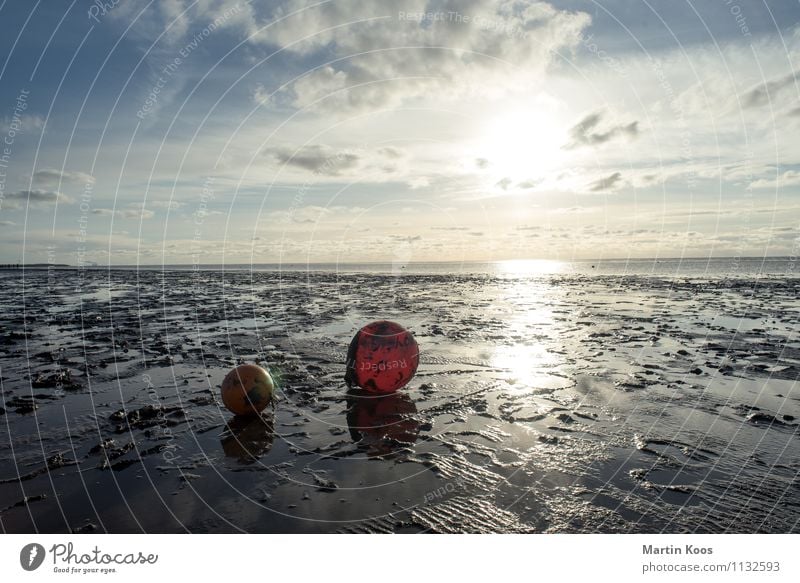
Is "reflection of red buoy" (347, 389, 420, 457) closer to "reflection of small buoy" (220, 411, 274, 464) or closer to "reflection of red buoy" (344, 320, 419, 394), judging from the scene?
"reflection of red buoy" (344, 320, 419, 394)

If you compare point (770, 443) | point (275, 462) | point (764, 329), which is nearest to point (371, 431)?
point (275, 462)

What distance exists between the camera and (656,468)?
6672mm

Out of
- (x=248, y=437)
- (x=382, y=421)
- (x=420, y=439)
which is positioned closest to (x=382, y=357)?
(x=382, y=421)

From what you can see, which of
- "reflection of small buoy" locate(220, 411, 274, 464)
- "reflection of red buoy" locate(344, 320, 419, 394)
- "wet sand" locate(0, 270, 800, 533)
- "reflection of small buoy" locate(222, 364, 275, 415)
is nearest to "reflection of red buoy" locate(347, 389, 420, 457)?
"wet sand" locate(0, 270, 800, 533)

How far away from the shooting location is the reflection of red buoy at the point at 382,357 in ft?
31.1

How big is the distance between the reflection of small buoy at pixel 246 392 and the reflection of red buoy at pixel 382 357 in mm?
1997

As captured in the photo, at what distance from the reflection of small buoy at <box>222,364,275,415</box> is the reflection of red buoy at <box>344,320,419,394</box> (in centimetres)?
200

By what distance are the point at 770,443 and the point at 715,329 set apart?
13.1 metres

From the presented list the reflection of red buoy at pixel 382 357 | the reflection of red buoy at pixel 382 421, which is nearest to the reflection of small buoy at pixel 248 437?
the reflection of red buoy at pixel 382 421

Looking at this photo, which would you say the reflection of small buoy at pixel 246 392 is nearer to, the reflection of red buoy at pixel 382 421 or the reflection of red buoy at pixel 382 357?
the reflection of red buoy at pixel 382 421

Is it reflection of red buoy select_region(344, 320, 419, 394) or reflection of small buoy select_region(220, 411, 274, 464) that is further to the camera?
reflection of red buoy select_region(344, 320, 419, 394)

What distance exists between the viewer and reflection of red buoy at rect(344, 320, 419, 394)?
9492 mm
